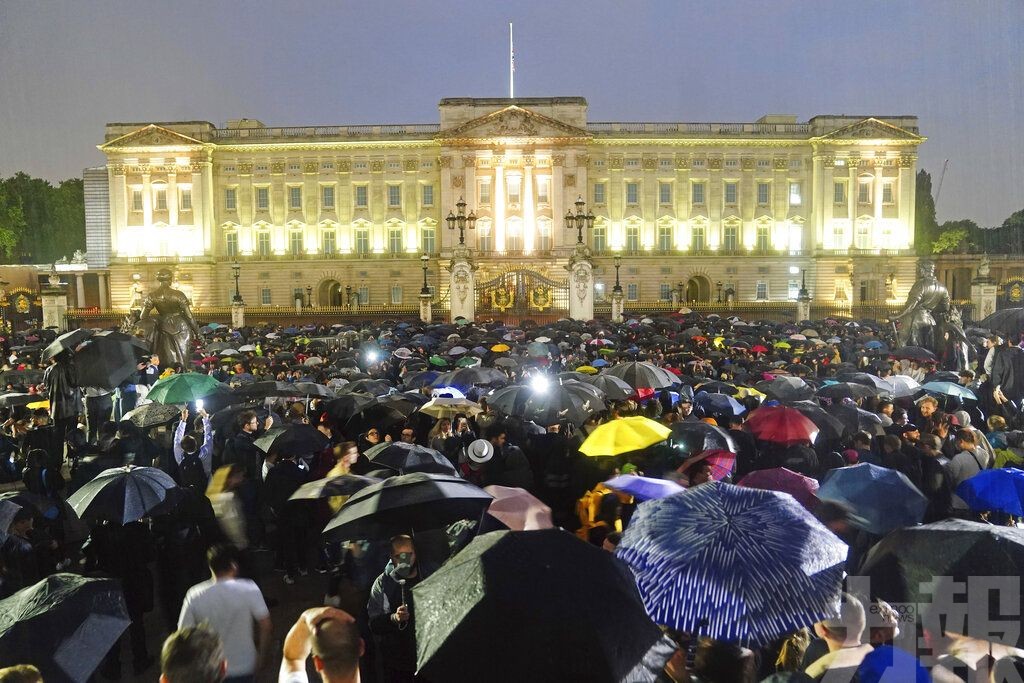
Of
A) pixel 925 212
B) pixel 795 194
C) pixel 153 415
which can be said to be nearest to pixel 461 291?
pixel 153 415

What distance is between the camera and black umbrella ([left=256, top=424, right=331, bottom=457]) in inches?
304

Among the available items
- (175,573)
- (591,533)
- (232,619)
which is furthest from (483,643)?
(175,573)

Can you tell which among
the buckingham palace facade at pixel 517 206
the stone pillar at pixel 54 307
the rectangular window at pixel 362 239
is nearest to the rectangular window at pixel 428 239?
the buckingham palace facade at pixel 517 206

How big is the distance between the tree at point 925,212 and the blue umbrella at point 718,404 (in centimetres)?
7918

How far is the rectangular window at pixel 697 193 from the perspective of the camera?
190 ft

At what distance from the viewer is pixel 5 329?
31.9 m

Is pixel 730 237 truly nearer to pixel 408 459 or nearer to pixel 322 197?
pixel 322 197

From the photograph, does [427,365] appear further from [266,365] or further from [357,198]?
[357,198]

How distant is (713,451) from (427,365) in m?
10.7

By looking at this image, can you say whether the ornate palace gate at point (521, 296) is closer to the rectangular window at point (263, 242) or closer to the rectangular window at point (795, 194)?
the rectangular window at point (263, 242)

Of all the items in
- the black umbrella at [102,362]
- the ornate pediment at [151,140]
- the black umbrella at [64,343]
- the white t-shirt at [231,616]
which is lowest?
the white t-shirt at [231,616]

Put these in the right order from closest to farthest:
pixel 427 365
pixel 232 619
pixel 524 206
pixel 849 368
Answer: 1. pixel 232 619
2. pixel 849 368
3. pixel 427 365
4. pixel 524 206

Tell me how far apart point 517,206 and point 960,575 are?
53.6m

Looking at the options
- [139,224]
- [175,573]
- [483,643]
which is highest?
[139,224]
